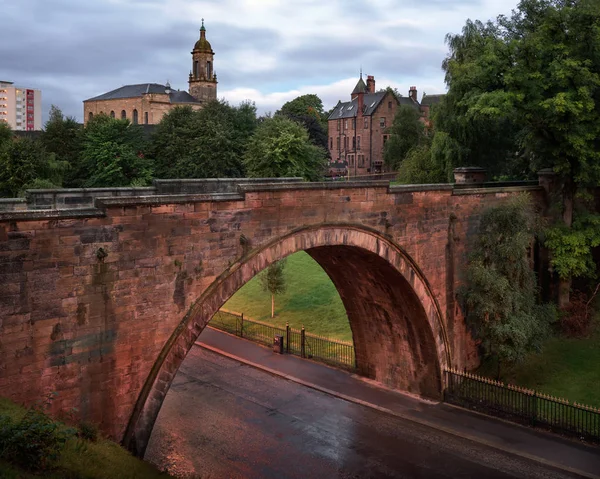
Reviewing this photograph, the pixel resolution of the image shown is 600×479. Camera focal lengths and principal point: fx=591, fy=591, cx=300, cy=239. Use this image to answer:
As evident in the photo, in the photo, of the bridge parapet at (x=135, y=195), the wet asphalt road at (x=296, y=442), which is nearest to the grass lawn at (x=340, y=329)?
the wet asphalt road at (x=296, y=442)

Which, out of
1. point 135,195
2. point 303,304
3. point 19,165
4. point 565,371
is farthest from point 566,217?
point 19,165

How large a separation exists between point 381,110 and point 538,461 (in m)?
64.2

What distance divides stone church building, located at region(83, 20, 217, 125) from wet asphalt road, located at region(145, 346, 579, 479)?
71.0 m

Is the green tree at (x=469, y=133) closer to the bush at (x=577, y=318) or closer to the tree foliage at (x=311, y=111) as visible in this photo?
the bush at (x=577, y=318)

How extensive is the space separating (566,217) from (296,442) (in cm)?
1471

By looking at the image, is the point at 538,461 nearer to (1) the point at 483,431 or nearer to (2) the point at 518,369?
(1) the point at 483,431

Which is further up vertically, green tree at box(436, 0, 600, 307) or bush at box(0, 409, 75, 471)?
green tree at box(436, 0, 600, 307)

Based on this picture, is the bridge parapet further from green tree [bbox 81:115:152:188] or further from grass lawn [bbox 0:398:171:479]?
green tree [bbox 81:115:152:188]

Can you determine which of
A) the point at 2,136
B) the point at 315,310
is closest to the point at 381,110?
the point at 2,136

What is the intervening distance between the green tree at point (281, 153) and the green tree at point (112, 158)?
9.58 metres

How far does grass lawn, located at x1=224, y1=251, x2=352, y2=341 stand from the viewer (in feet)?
89.8

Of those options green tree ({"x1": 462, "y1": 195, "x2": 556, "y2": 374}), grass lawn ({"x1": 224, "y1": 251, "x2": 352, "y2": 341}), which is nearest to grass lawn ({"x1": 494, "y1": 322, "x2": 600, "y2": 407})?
green tree ({"x1": 462, "y1": 195, "x2": 556, "y2": 374})

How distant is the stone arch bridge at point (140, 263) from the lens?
10.2m

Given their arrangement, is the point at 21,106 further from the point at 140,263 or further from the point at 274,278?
the point at 140,263
